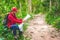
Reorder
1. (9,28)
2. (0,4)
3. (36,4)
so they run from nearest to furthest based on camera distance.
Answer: (9,28) < (0,4) < (36,4)

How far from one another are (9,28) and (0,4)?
2466 mm

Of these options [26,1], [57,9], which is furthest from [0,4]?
[26,1]

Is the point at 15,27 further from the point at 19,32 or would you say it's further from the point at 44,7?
the point at 44,7

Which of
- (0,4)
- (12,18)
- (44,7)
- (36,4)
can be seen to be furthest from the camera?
(36,4)

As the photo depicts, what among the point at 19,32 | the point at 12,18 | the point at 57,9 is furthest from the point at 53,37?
the point at 57,9

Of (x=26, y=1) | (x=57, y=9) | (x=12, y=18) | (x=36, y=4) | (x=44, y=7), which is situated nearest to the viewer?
(x=12, y=18)

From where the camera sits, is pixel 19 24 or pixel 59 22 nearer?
pixel 19 24

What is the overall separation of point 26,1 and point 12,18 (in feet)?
75.5

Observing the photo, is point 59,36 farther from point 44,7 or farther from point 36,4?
point 36,4

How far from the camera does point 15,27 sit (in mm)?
9305

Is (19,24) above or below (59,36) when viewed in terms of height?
A: above

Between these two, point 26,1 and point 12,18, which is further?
point 26,1

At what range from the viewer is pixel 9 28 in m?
9.70

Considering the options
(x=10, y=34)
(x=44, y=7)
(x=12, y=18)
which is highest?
(x=12, y=18)
